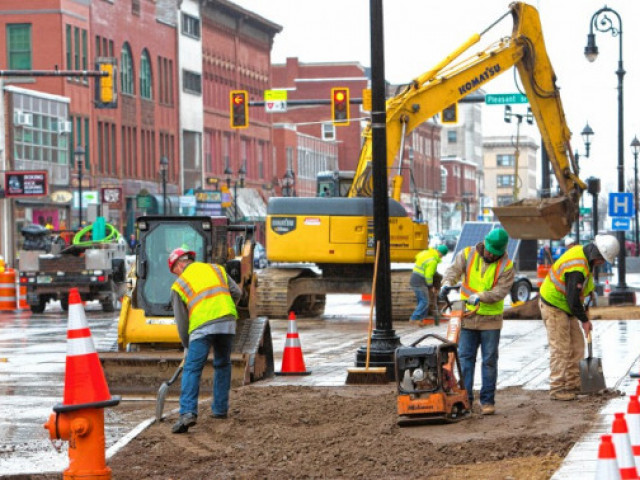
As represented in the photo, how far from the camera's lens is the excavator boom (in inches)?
1329

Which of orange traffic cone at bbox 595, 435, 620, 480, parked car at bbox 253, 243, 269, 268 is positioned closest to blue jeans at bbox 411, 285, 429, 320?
orange traffic cone at bbox 595, 435, 620, 480

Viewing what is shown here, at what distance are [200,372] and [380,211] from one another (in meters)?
5.36

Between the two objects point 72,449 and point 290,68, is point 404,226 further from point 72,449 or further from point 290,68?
point 290,68

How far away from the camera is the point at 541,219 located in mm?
33594

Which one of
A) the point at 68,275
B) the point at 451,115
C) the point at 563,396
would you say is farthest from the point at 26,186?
the point at 563,396

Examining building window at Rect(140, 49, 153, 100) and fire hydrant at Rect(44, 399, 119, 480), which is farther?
building window at Rect(140, 49, 153, 100)

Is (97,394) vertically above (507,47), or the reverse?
(507,47)

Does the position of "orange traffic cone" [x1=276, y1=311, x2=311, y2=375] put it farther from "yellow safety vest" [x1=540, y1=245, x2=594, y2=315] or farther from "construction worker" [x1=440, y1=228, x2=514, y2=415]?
"construction worker" [x1=440, y1=228, x2=514, y2=415]

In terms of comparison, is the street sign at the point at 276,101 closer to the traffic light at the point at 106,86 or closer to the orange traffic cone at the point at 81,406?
the traffic light at the point at 106,86

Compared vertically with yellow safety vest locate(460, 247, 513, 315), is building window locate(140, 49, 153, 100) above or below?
above

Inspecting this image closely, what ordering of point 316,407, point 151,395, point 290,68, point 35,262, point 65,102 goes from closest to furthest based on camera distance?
point 316,407 < point 151,395 < point 35,262 < point 65,102 < point 290,68

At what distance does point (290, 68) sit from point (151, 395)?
126586mm

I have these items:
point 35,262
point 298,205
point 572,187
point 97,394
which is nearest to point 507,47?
point 572,187

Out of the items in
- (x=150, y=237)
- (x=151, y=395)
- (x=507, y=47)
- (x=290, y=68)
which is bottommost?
(x=151, y=395)
